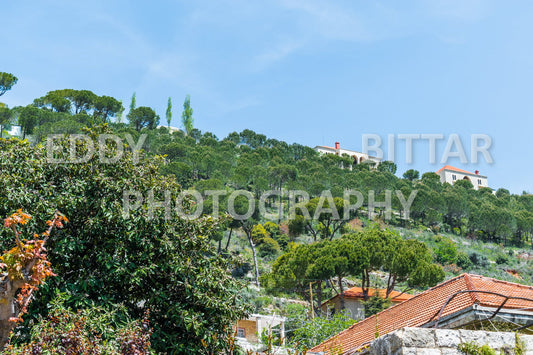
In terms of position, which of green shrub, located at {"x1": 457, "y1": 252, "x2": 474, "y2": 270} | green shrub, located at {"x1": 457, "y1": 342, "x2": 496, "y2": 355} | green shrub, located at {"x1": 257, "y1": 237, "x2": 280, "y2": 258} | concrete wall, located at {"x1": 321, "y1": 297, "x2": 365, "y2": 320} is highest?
green shrub, located at {"x1": 457, "y1": 342, "x2": 496, "y2": 355}

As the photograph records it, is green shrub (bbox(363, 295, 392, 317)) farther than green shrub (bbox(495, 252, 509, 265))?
No

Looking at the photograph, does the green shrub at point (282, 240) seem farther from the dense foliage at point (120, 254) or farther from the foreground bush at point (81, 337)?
the foreground bush at point (81, 337)

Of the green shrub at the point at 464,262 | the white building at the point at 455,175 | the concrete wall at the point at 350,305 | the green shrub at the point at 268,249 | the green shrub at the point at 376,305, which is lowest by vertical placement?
the concrete wall at the point at 350,305

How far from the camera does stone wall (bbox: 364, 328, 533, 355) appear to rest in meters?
3.90

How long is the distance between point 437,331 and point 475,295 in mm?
4219

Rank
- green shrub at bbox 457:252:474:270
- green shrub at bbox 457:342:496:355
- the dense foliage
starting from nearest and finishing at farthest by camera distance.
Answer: green shrub at bbox 457:342:496:355 < the dense foliage < green shrub at bbox 457:252:474:270

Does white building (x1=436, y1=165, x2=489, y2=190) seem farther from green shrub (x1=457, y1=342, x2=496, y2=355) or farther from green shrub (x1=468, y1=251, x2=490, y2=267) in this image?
green shrub (x1=457, y1=342, x2=496, y2=355)

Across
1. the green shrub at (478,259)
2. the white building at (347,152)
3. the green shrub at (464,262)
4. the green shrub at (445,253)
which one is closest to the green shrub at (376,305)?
the green shrub at (445,253)

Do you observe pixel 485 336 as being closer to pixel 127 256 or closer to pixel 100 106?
pixel 127 256

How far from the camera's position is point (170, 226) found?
27.9 ft

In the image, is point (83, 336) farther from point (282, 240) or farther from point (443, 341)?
point (282, 240)

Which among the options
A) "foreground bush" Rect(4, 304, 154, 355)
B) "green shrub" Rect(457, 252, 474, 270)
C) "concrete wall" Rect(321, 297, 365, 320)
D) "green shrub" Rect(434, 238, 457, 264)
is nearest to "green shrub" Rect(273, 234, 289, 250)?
"green shrub" Rect(434, 238, 457, 264)

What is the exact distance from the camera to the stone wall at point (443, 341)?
390 cm

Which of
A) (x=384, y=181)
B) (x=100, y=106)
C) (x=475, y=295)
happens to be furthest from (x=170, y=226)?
(x=100, y=106)
